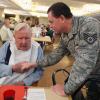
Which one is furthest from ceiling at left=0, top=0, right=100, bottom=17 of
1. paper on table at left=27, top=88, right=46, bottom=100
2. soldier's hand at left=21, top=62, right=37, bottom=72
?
paper on table at left=27, top=88, right=46, bottom=100

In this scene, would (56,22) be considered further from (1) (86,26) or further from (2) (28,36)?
(2) (28,36)

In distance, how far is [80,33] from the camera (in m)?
1.66

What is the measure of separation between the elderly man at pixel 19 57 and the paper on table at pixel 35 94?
0.46 meters

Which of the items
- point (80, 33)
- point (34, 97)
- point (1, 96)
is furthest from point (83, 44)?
point (1, 96)

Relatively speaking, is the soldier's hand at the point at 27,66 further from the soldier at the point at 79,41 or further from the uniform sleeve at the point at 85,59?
the uniform sleeve at the point at 85,59

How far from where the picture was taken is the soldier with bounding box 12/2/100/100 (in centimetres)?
156

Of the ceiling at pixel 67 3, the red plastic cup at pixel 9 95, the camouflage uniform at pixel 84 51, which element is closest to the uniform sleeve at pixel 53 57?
the camouflage uniform at pixel 84 51

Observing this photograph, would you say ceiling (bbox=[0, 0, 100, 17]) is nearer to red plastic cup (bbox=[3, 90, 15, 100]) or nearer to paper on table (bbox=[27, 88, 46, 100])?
paper on table (bbox=[27, 88, 46, 100])

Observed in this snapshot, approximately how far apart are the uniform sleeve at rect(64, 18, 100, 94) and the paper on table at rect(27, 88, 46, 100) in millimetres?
173

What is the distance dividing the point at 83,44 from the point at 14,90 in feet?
1.90

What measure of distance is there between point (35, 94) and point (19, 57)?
759mm

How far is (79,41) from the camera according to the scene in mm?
1667

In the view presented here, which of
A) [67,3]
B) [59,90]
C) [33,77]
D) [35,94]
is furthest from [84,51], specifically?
[67,3]

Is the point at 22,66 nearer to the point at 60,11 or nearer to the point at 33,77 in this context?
the point at 33,77
